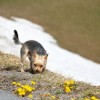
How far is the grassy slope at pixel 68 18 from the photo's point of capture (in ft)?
167

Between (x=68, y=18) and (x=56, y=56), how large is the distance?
2224 cm

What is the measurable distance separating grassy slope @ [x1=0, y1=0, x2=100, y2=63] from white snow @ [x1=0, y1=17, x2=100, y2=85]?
255 cm

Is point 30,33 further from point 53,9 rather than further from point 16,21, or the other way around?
point 53,9

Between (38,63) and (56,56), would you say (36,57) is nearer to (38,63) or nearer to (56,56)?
(38,63)

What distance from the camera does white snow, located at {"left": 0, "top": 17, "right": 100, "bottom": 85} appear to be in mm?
34888

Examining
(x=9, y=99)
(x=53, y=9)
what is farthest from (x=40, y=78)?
(x=53, y=9)

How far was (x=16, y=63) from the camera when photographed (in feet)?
62.0

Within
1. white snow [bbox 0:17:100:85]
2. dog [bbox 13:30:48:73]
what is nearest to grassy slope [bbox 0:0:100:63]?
white snow [bbox 0:17:100:85]

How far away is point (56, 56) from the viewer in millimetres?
41219

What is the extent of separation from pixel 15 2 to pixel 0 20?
16.7 meters

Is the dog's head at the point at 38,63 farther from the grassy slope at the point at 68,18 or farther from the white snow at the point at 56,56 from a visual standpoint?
the grassy slope at the point at 68,18

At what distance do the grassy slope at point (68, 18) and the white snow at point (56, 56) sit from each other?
2545 millimetres

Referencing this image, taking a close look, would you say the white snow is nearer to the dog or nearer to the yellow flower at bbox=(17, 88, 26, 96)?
the dog

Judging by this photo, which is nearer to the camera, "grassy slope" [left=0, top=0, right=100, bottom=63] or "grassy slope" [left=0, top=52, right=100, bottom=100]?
"grassy slope" [left=0, top=52, right=100, bottom=100]
